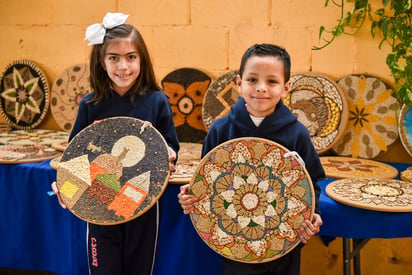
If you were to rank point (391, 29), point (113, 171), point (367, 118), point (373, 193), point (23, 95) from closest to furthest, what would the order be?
point (113, 171), point (373, 193), point (391, 29), point (367, 118), point (23, 95)

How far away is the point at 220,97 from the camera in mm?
2652

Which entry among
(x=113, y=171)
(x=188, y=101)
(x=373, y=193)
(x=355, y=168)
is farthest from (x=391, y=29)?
(x=113, y=171)

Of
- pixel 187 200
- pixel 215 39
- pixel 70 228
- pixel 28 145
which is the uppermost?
pixel 215 39

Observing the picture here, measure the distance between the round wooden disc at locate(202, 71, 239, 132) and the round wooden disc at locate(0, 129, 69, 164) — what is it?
901 mm

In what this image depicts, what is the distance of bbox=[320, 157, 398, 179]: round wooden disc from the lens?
211cm

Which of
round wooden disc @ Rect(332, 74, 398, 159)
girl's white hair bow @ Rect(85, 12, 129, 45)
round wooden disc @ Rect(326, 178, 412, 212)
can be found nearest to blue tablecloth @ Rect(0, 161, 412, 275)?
round wooden disc @ Rect(326, 178, 412, 212)

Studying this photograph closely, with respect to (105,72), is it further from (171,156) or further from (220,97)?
(220,97)

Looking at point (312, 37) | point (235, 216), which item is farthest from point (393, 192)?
point (312, 37)

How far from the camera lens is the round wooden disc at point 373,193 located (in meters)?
1.71

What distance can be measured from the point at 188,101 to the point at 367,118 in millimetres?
1061

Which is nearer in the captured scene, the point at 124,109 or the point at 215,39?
the point at 124,109

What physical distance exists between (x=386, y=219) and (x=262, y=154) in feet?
2.17

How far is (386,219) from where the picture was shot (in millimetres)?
1729

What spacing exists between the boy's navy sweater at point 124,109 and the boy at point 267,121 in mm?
315
